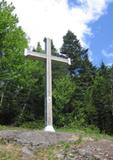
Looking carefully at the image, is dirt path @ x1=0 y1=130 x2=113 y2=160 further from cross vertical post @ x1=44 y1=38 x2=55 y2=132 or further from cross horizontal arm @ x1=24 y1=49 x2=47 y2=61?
cross horizontal arm @ x1=24 y1=49 x2=47 y2=61

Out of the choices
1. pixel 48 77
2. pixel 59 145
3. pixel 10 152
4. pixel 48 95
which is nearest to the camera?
pixel 10 152

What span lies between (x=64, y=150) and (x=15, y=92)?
102 feet

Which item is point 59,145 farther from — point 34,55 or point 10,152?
point 34,55

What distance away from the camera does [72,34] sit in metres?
60.5

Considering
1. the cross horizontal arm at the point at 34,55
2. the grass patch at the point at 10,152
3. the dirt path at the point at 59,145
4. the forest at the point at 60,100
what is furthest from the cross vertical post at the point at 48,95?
the forest at the point at 60,100

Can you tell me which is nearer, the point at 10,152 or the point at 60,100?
the point at 10,152

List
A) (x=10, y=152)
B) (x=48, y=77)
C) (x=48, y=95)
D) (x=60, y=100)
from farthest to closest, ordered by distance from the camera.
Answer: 1. (x=60, y=100)
2. (x=48, y=77)
3. (x=48, y=95)
4. (x=10, y=152)

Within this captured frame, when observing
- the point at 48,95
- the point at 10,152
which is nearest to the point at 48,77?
the point at 48,95

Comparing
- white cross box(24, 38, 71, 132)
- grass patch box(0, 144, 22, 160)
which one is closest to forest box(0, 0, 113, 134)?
white cross box(24, 38, 71, 132)

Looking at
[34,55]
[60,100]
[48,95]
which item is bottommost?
[48,95]

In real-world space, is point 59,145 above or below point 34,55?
below

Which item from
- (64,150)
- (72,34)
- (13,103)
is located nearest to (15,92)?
(13,103)

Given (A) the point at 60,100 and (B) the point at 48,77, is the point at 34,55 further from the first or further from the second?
(A) the point at 60,100

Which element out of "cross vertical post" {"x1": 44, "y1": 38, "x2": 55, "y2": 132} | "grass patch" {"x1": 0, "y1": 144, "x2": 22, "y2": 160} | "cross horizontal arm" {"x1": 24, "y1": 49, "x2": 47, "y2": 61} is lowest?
"grass patch" {"x1": 0, "y1": 144, "x2": 22, "y2": 160}
